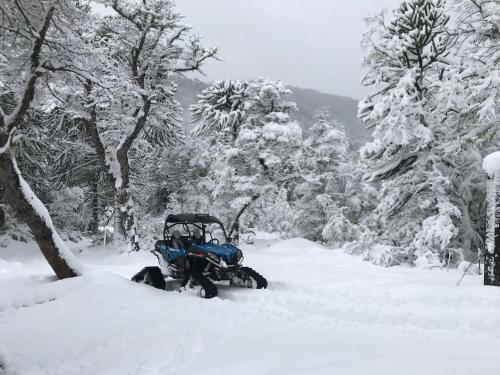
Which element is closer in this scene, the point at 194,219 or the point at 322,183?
the point at 194,219

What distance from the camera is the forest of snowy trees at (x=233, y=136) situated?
1060cm

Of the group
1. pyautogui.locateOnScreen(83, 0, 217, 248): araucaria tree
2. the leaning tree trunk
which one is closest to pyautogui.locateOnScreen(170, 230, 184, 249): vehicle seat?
the leaning tree trunk

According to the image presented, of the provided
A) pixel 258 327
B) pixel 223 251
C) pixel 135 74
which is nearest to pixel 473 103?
pixel 223 251

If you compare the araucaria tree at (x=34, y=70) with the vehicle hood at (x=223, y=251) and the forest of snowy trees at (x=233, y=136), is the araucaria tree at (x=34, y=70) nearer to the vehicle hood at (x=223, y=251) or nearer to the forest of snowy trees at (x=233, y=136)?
the forest of snowy trees at (x=233, y=136)

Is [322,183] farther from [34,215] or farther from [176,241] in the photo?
[34,215]

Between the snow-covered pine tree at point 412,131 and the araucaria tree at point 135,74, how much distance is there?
8926 mm

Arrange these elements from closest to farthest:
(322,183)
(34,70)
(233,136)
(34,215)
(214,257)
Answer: (34,215) < (34,70) < (214,257) < (233,136) < (322,183)

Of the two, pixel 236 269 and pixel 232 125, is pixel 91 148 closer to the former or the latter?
pixel 232 125

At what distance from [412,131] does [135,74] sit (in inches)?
506

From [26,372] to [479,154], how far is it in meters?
14.8

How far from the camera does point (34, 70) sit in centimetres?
1011

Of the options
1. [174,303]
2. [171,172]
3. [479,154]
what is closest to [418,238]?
[479,154]

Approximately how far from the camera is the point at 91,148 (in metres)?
24.4

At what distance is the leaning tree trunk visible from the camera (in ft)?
29.4
